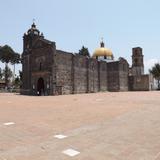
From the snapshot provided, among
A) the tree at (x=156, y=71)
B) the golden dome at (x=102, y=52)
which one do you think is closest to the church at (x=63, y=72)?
the golden dome at (x=102, y=52)

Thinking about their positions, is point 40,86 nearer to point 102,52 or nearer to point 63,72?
point 63,72

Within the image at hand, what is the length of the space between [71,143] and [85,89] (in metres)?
41.7

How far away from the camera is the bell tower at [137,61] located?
2680 inches

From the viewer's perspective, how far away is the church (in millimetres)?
40531

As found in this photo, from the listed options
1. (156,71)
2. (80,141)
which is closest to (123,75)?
(156,71)

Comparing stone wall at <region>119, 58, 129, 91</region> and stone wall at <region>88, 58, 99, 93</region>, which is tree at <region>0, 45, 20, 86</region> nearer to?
stone wall at <region>88, 58, 99, 93</region>

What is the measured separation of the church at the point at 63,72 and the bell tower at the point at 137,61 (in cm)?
613

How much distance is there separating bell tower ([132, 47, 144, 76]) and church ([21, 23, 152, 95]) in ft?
20.1

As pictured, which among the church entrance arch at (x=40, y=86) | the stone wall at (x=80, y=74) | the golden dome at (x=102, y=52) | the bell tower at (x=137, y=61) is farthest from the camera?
the golden dome at (x=102, y=52)

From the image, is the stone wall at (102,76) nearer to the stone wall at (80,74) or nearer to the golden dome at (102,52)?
the stone wall at (80,74)

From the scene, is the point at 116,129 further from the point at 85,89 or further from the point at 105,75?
the point at 105,75

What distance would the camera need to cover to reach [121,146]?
5.90 meters

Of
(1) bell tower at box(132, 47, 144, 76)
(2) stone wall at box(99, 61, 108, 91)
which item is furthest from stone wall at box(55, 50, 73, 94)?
(1) bell tower at box(132, 47, 144, 76)

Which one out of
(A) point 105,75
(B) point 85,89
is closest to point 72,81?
(B) point 85,89
